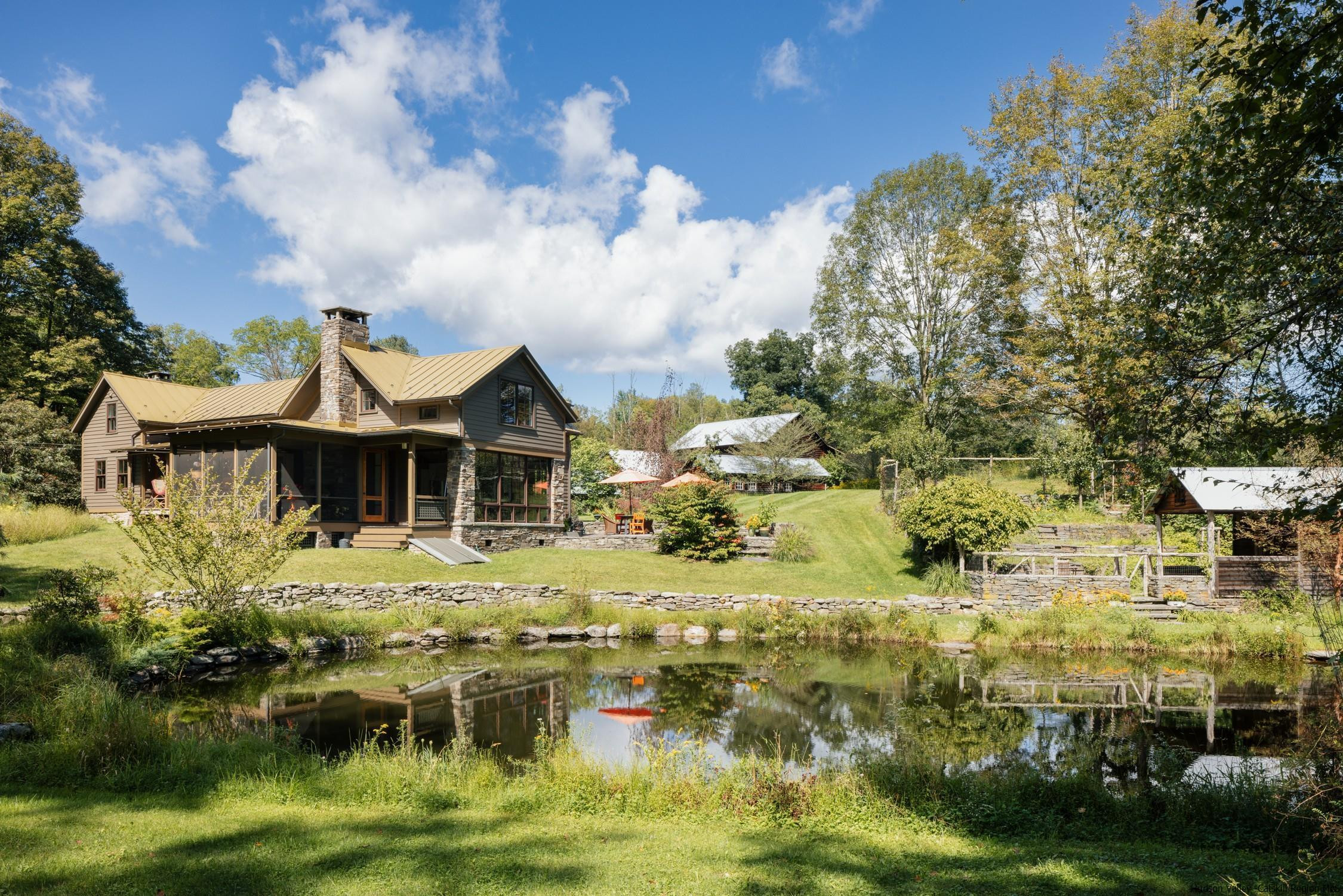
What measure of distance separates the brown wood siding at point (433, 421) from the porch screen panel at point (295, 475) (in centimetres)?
330

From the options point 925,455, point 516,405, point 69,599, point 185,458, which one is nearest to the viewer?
point 69,599

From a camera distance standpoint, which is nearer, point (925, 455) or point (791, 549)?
point (791, 549)

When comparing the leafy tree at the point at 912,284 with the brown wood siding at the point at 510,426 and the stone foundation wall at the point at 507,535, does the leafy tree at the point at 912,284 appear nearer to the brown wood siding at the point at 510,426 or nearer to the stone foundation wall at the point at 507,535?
the brown wood siding at the point at 510,426

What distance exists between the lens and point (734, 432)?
45.6m

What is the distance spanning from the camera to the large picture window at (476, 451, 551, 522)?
83.8 ft

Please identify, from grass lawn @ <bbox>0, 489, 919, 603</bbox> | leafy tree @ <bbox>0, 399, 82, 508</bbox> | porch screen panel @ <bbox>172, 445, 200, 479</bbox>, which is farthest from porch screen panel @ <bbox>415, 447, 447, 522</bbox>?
leafy tree @ <bbox>0, 399, 82, 508</bbox>

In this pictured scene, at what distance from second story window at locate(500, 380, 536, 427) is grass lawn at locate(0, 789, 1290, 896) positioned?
20.8 metres

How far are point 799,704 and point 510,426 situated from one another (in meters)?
17.5

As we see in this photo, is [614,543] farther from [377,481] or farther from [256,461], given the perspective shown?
[256,461]

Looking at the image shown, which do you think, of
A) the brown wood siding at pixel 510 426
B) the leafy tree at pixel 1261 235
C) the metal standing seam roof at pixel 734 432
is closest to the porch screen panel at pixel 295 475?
the brown wood siding at pixel 510 426

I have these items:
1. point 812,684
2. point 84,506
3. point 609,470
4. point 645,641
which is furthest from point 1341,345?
point 84,506

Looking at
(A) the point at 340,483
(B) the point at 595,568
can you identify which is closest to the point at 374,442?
(A) the point at 340,483

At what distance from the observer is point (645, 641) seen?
17141mm

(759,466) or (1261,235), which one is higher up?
(1261,235)
